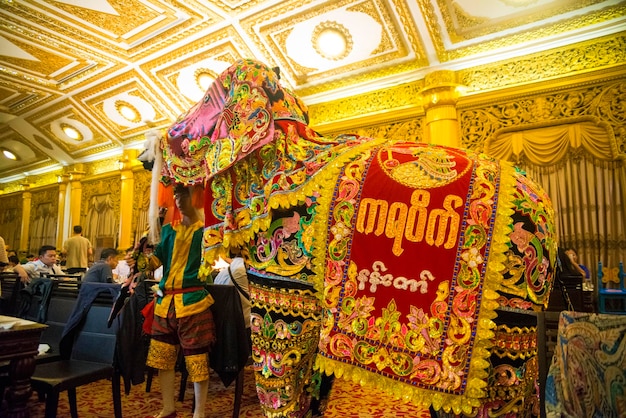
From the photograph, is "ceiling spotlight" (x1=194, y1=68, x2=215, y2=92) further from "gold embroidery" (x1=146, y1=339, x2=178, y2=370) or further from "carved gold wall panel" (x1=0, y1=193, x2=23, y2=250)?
"carved gold wall panel" (x1=0, y1=193, x2=23, y2=250)

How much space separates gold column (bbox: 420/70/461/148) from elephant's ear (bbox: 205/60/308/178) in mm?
3983

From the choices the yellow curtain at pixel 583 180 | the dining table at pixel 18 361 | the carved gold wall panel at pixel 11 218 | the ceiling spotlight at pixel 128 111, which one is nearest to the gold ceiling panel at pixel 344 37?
the yellow curtain at pixel 583 180

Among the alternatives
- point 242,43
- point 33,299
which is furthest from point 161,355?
point 242,43

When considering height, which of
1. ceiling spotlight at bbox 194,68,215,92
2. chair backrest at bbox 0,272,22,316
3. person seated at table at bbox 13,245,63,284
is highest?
ceiling spotlight at bbox 194,68,215,92

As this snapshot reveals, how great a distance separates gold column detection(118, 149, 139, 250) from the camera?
9.12 metres

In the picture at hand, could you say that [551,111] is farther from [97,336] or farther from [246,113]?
[97,336]

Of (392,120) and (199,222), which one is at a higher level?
(392,120)

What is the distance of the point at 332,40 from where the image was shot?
5.74 m

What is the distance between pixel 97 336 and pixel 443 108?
448 cm

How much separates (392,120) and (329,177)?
183 inches

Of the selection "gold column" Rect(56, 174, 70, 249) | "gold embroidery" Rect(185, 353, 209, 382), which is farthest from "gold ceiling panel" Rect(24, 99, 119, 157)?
"gold embroidery" Rect(185, 353, 209, 382)

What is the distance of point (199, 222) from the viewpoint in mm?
2520

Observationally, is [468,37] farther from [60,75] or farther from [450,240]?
[60,75]

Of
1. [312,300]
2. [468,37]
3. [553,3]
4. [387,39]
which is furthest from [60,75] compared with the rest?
[312,300]
